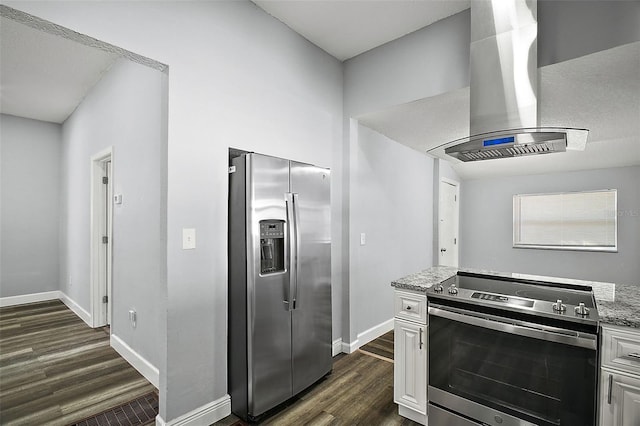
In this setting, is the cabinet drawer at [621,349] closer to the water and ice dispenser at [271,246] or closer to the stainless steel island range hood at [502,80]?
the stainless steel island range hood at [502,80]

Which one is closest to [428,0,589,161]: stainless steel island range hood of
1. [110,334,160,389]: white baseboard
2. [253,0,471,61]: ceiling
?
[253,0,471,61]: ceiling

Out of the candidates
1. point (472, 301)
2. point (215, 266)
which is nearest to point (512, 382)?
point (472, 301)

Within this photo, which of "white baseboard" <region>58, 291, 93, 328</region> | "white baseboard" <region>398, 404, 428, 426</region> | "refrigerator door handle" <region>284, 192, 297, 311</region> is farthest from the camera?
"white baseboard" <region>58, 291, 93, 328</region>

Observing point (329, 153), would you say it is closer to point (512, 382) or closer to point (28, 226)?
point (512, 382)

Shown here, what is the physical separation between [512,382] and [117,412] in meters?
2.57

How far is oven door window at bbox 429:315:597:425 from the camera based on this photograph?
1.51 metres

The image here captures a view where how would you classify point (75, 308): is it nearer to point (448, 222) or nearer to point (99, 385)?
point (99, 385)

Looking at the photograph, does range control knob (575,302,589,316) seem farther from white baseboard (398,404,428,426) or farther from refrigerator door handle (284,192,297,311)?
refrigerator door handle (284,192,297,311)

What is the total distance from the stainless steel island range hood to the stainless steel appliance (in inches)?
34.4

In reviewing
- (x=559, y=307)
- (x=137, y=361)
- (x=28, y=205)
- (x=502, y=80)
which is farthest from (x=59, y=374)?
(x=502, y=80)

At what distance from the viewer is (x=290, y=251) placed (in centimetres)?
229

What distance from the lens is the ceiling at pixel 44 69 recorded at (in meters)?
2.72

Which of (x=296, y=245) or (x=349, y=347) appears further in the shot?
(x=349, y=347)

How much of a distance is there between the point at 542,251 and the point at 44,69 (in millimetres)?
7383
